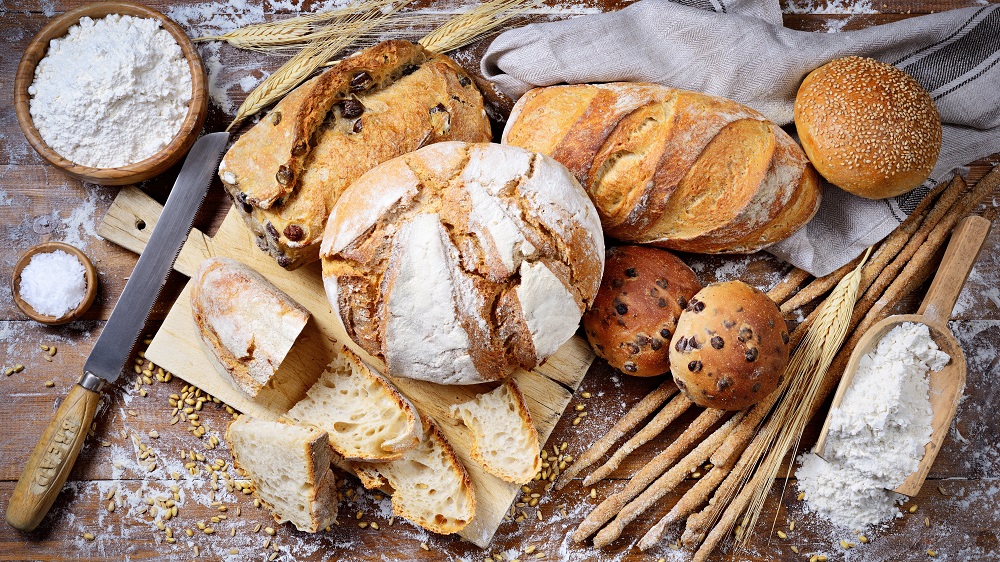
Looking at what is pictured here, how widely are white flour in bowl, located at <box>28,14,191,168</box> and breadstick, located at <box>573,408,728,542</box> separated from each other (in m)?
2.05

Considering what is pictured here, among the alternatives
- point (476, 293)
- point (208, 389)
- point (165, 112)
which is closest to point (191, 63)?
point (165, 112)

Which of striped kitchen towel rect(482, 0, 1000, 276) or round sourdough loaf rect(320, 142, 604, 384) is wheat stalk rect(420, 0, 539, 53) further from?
round sourdough loaf rect(320, 142, 604, 384)

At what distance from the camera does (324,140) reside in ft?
6.94

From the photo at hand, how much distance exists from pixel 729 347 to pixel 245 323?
1598 mm

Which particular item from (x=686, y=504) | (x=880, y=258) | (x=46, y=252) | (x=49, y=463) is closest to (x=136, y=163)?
(x=46, y=252)

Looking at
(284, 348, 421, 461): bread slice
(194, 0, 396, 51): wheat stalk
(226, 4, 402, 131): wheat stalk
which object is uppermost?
(194, 0, 396, 51): wheat stalk

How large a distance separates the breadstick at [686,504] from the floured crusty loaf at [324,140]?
5.03 ft

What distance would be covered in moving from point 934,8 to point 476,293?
2251 millimetres

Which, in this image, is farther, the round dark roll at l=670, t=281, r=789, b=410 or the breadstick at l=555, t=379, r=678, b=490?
the breadstick at l=555, t=379, r=678, b=490

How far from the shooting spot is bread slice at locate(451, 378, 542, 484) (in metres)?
2.28

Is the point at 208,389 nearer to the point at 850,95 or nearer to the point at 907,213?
the point at 850,95

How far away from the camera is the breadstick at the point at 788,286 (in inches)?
96.4

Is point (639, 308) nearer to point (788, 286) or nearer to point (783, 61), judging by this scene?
point (788, 286)

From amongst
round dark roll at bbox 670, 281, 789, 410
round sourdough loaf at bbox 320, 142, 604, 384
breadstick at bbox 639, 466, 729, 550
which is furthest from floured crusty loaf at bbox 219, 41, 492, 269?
breadstick at bbox 639, 466, 729, 550
